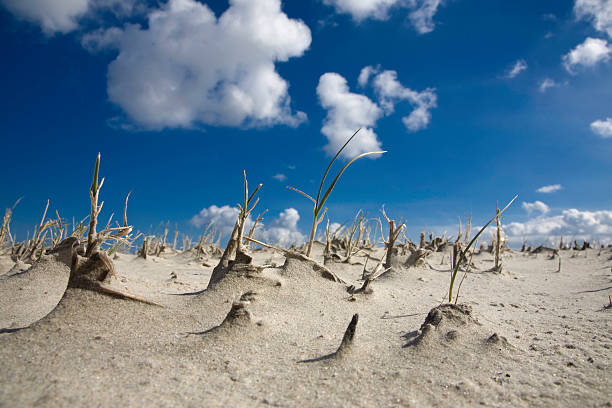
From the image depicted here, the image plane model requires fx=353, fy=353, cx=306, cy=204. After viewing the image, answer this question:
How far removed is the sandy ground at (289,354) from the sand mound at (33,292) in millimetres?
116

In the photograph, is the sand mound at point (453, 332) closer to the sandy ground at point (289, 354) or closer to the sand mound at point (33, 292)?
the sandy ground at point (289, 354)

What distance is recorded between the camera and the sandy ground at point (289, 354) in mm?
1297

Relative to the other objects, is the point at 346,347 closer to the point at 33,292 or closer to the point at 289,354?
the point at 289,354

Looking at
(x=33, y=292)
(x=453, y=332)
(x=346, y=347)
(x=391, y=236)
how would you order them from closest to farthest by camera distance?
(x=346, y=347)
(x=453, y=332)
(x=33, y=292)
(x=391, y=236)

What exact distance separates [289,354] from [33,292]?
6.56 feet

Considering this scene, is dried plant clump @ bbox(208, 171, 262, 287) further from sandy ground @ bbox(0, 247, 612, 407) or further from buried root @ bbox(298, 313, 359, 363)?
buried root @ bbox(298, 313, 359, 363)

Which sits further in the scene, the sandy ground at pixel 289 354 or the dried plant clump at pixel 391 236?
the dried plant clump at pixel 391 236

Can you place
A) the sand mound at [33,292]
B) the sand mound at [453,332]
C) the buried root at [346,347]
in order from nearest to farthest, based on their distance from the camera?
the buried root at [346,347] < the sand mound at [453,332] < the sand mound at [33,292]

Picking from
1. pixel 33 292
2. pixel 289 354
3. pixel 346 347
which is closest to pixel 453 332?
pixel 346 347

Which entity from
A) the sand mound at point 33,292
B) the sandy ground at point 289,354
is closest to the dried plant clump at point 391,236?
the sandy ground at point 289,354

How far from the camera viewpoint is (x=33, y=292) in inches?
96.8

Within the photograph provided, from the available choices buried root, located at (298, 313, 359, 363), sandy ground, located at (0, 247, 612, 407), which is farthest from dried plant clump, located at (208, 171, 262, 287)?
buried root, located at (298, 313, 359, 363)

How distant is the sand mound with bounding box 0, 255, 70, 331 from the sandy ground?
12cm

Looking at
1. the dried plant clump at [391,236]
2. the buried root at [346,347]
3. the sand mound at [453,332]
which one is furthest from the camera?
the dried plant clump at [391,236]
